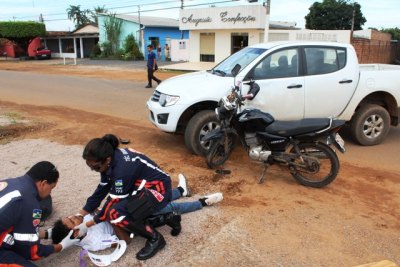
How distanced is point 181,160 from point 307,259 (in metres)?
2.98

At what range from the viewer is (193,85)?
6090 millimetres

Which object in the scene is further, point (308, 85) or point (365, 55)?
point (365, 55)

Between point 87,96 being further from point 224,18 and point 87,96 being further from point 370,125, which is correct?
point 224,18

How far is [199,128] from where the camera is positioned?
6000 millimetres

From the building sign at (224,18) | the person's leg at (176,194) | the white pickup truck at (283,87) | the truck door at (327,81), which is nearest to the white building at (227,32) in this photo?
the building sign at (224,18)

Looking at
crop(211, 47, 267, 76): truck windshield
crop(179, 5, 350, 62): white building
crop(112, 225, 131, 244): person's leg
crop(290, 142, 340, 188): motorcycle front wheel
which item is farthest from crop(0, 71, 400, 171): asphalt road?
crop(179, 5, 350, 62): white building

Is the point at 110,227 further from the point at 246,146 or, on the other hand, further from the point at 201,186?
the point at 246,146

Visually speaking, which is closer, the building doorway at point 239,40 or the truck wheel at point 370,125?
the truck wheel at point 370,125

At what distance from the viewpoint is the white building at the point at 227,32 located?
78.6 feet

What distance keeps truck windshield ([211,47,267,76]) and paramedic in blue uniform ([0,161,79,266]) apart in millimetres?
3849

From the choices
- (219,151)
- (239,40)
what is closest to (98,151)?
(219,151)

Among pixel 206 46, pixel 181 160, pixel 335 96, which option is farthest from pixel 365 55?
pixel 181 160

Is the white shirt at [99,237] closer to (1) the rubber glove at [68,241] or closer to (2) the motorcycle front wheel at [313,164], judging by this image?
(1) the rubber glove at [68,241]

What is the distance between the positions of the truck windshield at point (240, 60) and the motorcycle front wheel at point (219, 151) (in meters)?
1.19
